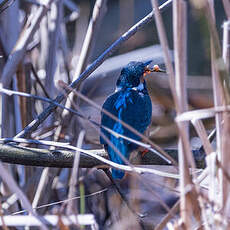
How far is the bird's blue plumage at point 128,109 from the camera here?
1.96m

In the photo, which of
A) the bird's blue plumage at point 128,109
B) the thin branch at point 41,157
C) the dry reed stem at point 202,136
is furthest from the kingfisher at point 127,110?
the dry reed stem at point 202,136

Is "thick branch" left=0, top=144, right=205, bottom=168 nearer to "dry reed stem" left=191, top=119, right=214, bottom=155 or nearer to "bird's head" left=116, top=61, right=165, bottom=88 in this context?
"dry reed stem" left=191, top=119, right=214, bottom=155

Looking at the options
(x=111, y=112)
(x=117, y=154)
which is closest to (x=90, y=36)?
(x=111, y=112)

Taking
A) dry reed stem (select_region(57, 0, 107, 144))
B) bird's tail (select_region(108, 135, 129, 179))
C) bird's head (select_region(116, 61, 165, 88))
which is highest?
dry reed stem (select_region(57, 0, 107, 144))

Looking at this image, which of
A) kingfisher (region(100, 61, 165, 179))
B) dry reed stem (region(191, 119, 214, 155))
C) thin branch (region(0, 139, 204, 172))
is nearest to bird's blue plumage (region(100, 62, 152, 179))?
kingfisher (region(100, 61, 165, 179))

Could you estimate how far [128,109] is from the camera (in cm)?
214

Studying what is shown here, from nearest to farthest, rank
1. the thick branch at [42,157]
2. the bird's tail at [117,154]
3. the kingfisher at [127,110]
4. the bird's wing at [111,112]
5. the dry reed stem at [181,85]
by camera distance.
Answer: the dry reed stem at [181,85] < the thick branch at [42,157] < the bird's tail at [117,154] < the kingfisher at [127,110] < the bird's wing at [111,112]

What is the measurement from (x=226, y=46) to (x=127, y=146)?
0.80 m

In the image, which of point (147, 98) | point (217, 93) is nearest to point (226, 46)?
point (217, 93)

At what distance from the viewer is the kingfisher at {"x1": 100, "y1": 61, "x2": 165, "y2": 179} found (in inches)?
76.7

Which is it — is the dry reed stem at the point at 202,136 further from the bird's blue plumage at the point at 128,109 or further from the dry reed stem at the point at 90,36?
the dry reed stem at the point at 90,36

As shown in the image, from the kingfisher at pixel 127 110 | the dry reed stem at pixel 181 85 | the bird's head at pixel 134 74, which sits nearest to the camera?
the dry reed stem at pixel 181 85

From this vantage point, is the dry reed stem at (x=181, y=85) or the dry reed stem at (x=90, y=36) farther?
the dry reed stem at (x=90, y=36)

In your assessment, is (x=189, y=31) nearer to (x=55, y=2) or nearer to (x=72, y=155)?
(x=55, y=2)
